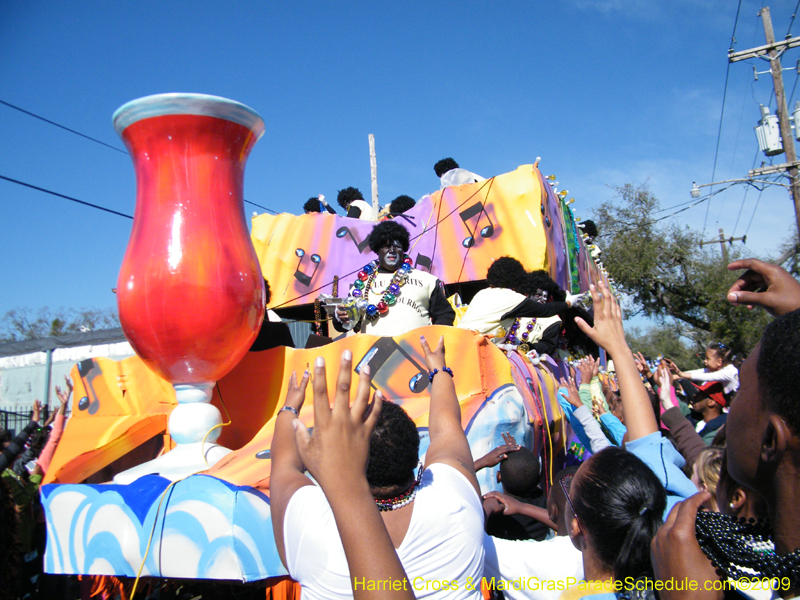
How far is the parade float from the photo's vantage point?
8.48 feet

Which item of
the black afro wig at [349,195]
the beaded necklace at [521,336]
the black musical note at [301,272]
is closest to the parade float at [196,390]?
the beaded necklace at [521,336]

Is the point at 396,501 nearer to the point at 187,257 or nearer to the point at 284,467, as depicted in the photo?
the point at 284,467

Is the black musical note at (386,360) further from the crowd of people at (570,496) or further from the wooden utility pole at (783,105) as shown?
the wooden utility pole at (783,105)

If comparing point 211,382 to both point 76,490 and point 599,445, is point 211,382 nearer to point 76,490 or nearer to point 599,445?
point 76,490

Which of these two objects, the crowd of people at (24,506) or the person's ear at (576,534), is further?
the crowd of people at (24,506)

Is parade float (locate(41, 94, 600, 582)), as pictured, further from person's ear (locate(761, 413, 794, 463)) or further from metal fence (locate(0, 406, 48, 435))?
metal fence (locate(0, 406, 48, 435))

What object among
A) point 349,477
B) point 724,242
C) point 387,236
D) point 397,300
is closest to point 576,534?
point 349,477

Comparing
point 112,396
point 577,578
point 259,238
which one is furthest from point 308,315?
point 577,578

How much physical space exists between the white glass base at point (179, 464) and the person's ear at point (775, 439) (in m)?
2.73

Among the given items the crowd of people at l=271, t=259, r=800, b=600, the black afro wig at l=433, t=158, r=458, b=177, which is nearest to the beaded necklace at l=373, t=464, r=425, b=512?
the crowd of people at l=271, t=259, r=800, b=600

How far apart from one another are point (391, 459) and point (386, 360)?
1765 mm

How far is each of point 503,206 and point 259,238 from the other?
3144 mm

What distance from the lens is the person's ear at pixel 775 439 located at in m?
0.87

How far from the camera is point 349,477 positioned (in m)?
0.96
